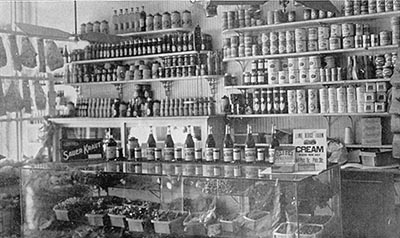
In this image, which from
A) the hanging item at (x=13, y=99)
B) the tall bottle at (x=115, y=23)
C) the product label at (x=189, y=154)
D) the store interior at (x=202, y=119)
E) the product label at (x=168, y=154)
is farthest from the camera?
the tall bottle at (x=115, y=23)

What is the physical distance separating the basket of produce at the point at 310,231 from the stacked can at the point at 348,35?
10.6ft

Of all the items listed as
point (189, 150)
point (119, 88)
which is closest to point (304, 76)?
point (189, 150)

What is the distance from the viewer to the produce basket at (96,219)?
3.16m

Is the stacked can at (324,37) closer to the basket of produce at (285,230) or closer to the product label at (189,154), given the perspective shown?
the product label at (189,154)

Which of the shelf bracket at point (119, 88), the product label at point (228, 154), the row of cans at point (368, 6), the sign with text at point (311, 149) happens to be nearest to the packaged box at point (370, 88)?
the row of cans at point (368, 6)

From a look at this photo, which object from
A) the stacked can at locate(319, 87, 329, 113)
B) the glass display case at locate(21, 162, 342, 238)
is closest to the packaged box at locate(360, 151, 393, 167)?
the stacked can at locate(319, 87, 329, 113)

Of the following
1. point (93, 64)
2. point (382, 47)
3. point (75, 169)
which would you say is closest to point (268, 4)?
point (382, 47)

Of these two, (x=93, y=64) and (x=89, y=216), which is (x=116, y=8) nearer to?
(x=93, y=64)

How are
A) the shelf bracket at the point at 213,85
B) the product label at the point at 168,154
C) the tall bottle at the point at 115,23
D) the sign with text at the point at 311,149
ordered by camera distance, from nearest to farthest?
the sign with text at the point at 311,149, the product label at the point at 168,154, the shelf bracket at the point at 213,85, the tall bottle at the point at 115,23

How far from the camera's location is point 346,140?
5746mm

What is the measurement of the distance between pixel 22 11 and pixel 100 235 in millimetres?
3428

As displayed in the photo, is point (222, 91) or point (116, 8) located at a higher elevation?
point (116, 8)

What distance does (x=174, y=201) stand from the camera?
3072 mm

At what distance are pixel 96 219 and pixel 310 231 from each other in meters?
1.28
